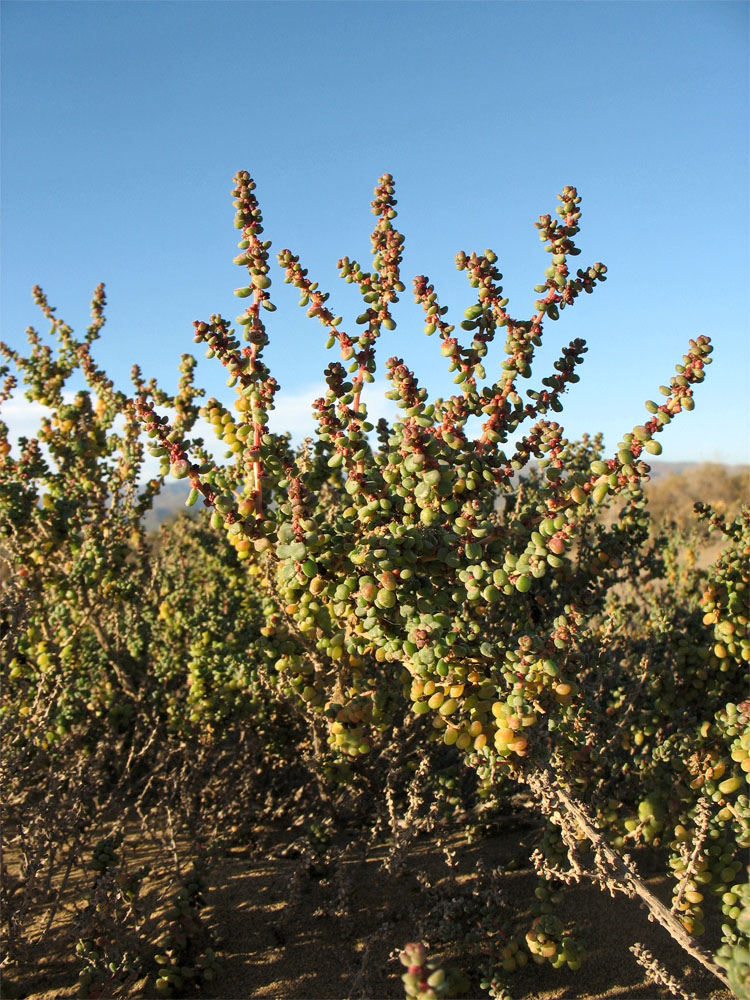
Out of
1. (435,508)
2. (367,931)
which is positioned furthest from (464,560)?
(367,931)

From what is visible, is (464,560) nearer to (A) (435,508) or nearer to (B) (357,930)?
(A) (435,508)

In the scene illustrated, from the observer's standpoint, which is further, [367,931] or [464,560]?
[367,931]

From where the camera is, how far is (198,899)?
10.7 feet

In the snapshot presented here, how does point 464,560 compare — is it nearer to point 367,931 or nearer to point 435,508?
point 435,508

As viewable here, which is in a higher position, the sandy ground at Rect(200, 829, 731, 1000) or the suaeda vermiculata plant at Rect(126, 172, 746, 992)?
the suaeda vermiculata plant at Rect(126, 172, 746, 992)

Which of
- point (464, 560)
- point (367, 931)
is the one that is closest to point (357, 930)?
point (367, 931)

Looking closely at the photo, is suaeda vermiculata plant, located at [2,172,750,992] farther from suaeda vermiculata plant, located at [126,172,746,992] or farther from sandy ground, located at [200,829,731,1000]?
sandy ground, located at [200,829,731,1000]

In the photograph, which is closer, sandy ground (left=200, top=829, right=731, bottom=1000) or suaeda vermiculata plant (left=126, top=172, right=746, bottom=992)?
suaeda vermiculata plant (left=126, top=172, right=746, bottom=992)

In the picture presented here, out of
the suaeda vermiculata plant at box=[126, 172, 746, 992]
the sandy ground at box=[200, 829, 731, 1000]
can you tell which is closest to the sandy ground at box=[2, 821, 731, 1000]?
the sandy ground at box=[200, 829, 731, 1000]

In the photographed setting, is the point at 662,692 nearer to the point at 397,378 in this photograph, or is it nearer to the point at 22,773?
the point at 397,378

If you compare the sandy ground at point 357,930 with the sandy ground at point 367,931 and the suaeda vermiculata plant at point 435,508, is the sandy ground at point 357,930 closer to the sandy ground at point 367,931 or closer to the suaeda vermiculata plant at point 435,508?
the sandy ground at point 367,931

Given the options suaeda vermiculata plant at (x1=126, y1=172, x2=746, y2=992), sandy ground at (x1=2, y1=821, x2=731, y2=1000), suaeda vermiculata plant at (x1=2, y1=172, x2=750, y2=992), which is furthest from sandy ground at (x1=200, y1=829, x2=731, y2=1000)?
suaeda vermiculata plant at (x1=126, y1=172, x2=746, y2=992)

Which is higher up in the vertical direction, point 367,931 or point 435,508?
point 435,508

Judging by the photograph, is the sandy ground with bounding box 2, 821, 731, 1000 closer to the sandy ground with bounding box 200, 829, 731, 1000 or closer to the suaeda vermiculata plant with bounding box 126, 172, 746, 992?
the sandy ground with bounding box 200, 829, 731, 1000
